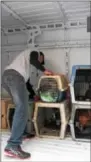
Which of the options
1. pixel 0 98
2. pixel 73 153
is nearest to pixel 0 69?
pixel 0 98

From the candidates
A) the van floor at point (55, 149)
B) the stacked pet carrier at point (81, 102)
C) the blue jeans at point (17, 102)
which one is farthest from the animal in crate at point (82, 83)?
the blue jeans at point (17, 102)

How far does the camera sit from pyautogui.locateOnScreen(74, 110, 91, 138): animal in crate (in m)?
3.12

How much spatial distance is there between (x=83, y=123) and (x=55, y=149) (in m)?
0.70

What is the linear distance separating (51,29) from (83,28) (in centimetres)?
53

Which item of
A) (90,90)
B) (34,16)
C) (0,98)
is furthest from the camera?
(0,98)

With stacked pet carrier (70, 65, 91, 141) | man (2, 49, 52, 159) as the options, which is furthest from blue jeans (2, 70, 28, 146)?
stacked pet carrier (70, 65, 91, 141)

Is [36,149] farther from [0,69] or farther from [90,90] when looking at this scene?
[0,69]

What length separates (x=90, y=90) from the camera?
314cm

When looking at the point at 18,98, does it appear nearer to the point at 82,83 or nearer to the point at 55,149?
the point at 55,149

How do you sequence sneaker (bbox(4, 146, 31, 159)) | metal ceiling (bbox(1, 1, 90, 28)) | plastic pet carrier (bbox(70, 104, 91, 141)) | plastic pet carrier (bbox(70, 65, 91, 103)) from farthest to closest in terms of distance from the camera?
plastic pet carrier (bbox(70, 65, 91, 103)) < plastic pet carrier (bbox(70, 104, 91, 141)) < metal ceiling (bbox(1, 1, 90, 28)) < sneaker (bbox(4, 146, 31, 159))

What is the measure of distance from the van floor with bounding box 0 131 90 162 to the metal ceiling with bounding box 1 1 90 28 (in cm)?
173

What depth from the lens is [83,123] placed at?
3199mm

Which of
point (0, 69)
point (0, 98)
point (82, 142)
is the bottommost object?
point (82, 142)

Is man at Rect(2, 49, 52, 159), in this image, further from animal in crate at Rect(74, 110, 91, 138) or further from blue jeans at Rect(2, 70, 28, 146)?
animal in crate at Rect(74, 110, 91, 138)
